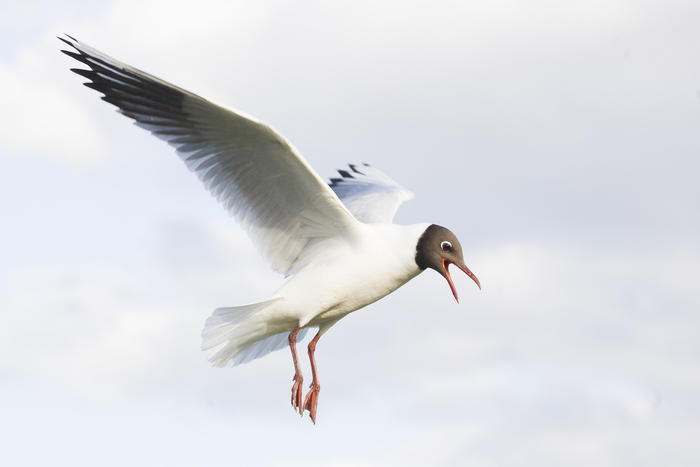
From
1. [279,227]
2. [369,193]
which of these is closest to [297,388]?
[279,227]

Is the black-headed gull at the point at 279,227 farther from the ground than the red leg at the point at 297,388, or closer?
farther from the ground

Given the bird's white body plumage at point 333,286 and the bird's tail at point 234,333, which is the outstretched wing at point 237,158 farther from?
the bird's tail at point 234,333

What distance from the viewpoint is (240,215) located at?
28.6ft

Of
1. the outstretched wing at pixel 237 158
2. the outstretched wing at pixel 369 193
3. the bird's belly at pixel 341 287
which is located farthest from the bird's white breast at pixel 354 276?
the outstretched wing at pixel 369 193

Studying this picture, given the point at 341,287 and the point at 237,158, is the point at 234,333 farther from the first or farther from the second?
the point at 237,158

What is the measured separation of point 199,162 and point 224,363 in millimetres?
2066

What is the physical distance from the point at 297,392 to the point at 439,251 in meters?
1.85

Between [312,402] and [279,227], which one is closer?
[312,402]

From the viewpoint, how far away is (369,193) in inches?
446

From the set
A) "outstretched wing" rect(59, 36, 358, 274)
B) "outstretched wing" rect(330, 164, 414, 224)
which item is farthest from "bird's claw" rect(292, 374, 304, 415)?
"outstretched wing" rect(330, 164, 414, 224)

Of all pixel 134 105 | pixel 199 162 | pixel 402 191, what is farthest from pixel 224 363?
pixel 402 191

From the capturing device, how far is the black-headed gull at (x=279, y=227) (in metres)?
7.99

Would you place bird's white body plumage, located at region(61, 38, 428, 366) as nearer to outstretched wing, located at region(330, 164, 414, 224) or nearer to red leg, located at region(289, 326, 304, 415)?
red leg, located at region(289, 326, 304, 415)

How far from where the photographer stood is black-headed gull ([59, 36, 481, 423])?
7.99 m
